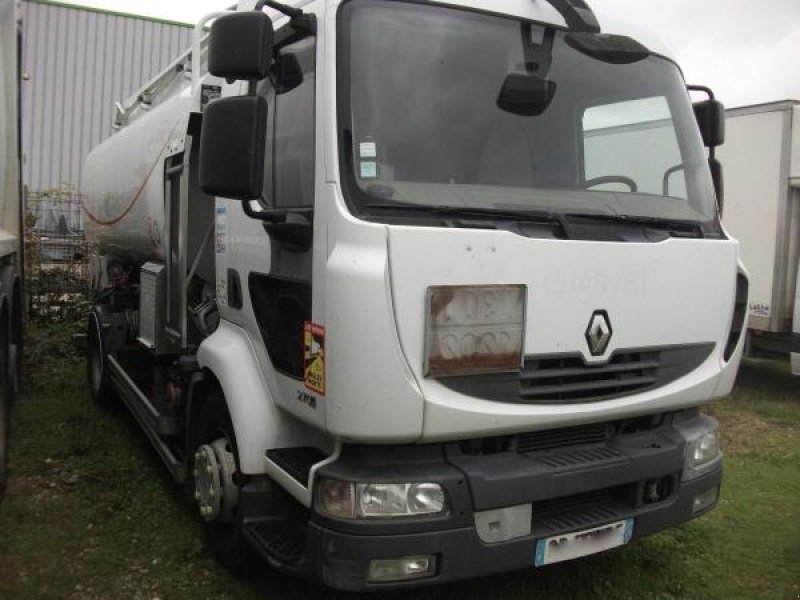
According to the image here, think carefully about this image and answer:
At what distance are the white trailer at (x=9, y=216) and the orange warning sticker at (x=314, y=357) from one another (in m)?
2.82

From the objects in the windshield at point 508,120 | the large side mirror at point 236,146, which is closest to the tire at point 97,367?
the large side mirror at point 236,146

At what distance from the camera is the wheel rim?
10.8 ft

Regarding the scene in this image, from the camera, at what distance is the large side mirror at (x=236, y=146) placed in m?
2.70

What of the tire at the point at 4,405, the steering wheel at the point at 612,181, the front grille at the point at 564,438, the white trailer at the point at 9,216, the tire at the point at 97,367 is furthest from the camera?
the tire at the point at 97,367

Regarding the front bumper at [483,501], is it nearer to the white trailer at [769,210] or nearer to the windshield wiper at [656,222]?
the windshield wiper at [656,222]

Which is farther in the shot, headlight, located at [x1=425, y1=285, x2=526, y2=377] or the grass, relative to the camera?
the grass

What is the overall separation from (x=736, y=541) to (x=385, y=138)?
322cm

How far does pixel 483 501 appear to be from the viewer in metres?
2.63

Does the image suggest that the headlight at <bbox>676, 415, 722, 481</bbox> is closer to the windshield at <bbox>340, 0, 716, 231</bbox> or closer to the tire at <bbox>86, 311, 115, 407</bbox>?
the windshield at <bbox>340, 0, 716, 231</bbox>

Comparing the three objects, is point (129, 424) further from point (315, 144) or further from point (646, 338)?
point (646, 338)

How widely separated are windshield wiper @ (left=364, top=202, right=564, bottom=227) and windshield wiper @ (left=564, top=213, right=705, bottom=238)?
4.3 inches

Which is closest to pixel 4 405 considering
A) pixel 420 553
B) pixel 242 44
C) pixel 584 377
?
pixel 242 44

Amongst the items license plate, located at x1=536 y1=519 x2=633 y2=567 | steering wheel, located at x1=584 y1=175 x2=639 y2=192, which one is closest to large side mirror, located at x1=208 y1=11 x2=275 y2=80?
steering wheel, located at x1=584 y1=175 x2=639 y2=192

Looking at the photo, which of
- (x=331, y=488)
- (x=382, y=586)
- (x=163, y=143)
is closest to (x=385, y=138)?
(x=331, y=488)
